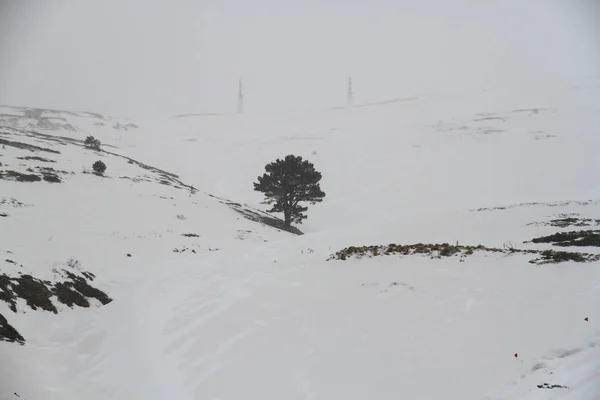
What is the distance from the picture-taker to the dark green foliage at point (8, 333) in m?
9.02

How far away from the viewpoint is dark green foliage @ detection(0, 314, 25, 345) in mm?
9016

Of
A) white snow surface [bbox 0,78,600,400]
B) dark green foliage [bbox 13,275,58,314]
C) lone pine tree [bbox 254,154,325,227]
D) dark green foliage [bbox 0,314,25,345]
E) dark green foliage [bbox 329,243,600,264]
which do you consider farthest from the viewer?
lone pine tree [bbox 254,154,325,227]

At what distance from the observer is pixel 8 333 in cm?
926

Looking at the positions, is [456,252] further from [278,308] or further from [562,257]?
[278,308]

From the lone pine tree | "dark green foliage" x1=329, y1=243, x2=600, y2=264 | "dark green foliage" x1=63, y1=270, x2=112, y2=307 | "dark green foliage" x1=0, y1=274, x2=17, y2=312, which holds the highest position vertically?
the lone pine tree

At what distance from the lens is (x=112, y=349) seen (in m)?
9.34

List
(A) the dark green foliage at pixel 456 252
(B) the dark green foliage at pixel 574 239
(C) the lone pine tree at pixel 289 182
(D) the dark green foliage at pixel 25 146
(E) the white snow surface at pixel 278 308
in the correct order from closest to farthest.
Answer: (E) the white snow surface at pixel 278 308 → (A) the dark green foliage at pixel 456 252 → (B) the dark green foliage at pixel 574 239 → (C) the lone pine tree at pixel 289 182 → (D) the dark green foliage at pixel 25 146

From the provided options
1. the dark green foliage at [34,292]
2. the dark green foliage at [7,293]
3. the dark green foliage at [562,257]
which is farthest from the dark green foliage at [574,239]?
the dark green foliage at [7,293]

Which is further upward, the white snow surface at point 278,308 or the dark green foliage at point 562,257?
the dark green foliage at point 562,257

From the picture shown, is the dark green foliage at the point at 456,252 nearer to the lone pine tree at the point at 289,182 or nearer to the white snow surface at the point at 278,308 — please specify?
the white snow surface at the point at 278,308

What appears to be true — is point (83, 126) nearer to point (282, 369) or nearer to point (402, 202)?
point (402, 202)

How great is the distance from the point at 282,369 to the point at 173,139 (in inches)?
3101

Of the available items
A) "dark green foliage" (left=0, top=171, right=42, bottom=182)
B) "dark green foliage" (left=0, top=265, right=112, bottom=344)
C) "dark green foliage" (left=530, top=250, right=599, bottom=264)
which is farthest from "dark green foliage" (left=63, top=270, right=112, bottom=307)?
"dark green foliage" (left=0, top=171, right=42, bottom=182)

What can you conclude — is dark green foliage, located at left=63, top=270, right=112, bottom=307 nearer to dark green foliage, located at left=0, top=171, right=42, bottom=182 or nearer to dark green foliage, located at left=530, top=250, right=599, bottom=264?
dark green foliage, located at left=530, top=250, right=599, bottom=264
